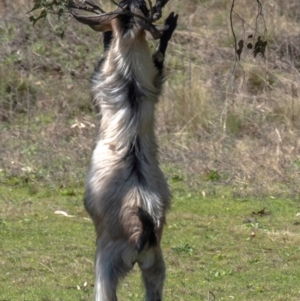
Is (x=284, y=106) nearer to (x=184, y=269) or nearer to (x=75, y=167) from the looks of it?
(x=75, y=167)

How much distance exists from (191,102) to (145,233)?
7.53m

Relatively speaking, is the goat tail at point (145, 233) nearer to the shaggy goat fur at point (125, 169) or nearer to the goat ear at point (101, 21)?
the shaggy goat fur at point (125, 169)

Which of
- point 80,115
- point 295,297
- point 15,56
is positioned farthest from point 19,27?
point 295,297

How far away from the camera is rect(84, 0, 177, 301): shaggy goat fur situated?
217 inches

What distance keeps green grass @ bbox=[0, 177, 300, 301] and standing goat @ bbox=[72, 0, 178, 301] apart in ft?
2.82

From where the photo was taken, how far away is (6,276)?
7.44m

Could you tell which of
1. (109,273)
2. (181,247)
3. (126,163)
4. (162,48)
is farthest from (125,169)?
(181,247)

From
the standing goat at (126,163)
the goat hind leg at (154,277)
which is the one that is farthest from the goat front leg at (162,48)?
the goat hind leg at (154,277)

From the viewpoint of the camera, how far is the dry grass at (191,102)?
36.6ft

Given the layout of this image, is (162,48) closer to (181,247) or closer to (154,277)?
(154,277)

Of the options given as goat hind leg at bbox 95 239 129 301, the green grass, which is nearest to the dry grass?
the green grass

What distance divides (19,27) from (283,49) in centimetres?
435

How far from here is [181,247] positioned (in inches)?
328

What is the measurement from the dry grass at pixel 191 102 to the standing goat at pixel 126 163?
11.5 feet
